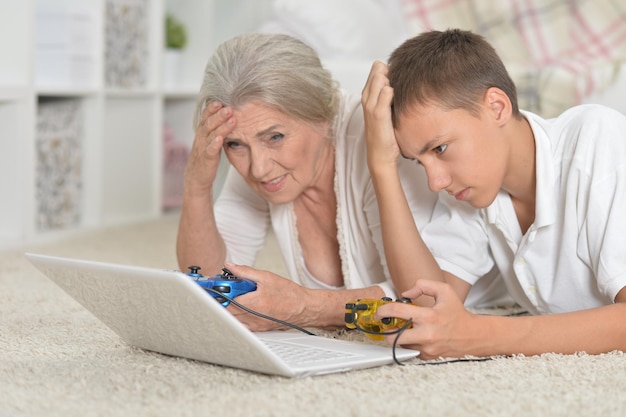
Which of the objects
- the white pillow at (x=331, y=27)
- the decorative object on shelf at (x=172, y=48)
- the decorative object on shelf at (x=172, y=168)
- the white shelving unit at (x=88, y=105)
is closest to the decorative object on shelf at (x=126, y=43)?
the white shelving unit at (x=88, y=105)

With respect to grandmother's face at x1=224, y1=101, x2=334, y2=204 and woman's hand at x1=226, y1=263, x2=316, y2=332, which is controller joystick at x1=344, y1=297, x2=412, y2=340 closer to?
woman's hand at x1=226, y1=263, x2=316, y2=332

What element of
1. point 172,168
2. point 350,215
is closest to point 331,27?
point 172,168

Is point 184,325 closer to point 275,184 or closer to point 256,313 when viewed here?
point 256,313

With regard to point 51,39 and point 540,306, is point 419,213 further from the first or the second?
point 51,39

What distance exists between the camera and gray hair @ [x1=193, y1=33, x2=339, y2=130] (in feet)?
4.68

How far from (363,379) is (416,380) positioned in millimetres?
61

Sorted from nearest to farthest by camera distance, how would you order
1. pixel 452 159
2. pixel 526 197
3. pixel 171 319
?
pixel 171 319 < pixel 452 159 < pixel 526 197

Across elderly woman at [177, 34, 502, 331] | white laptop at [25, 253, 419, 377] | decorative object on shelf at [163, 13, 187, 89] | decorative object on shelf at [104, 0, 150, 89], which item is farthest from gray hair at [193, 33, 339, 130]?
decorative object on shelf at [163, 13, 187, 89]

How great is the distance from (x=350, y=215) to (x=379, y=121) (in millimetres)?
288

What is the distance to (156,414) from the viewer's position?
3.16ft

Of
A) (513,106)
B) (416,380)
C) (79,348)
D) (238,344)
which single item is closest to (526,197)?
(513,106)

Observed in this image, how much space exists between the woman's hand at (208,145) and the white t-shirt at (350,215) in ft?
0.50

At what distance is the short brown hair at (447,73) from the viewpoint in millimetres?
1262

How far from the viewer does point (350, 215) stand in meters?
1.59
